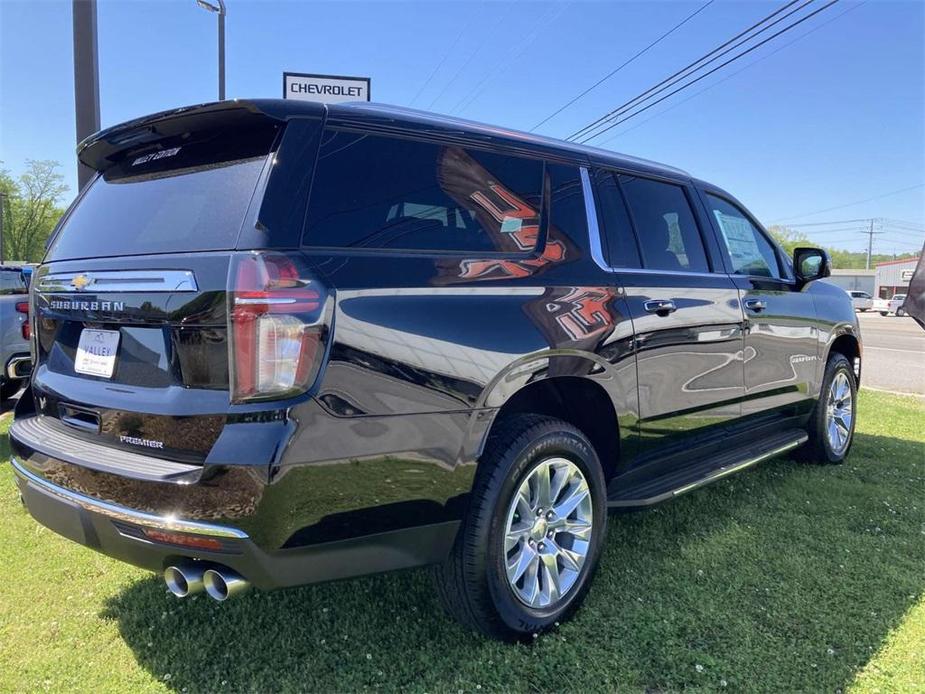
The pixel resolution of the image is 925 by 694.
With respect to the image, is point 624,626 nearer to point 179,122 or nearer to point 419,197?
point 419,197

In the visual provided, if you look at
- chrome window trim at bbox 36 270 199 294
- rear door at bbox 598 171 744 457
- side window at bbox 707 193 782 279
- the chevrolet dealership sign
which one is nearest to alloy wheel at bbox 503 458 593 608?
rear door at bbox 598 171 744 457

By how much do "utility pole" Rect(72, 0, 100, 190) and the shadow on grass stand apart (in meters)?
4.55

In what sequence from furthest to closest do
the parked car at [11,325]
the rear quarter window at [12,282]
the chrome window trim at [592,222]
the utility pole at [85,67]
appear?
the rear quarter window at [12,282] < the parked car at [11,325] < the utility pole at [85,67] < the chrome window trim at [592,222]

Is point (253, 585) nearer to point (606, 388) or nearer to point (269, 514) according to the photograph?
point (269, 514)

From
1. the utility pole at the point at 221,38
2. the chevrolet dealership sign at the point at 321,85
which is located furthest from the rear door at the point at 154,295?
the utility pole at the point at 221,38

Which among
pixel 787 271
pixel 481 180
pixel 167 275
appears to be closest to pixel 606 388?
pixel 481 180

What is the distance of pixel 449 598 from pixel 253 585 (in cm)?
76

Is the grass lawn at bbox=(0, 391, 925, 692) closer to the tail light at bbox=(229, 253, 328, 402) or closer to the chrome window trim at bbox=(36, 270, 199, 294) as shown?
the tail light at bbox=(229, 253, 328, 402)

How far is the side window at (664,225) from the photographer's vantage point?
3.28 m

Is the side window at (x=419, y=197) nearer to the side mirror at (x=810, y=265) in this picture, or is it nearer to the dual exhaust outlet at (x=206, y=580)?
the dual exhaust outlet at (x=206, y=580)

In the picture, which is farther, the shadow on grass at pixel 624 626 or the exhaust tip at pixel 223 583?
the shadow on grass at pixel 624 626

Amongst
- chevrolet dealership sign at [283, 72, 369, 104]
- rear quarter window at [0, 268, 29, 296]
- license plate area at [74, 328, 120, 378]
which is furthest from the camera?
chevrolet dealership sign at [283, 72, 369, 104]

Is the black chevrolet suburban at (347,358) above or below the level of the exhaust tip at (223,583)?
above

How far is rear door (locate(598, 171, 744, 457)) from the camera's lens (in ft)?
9.96
